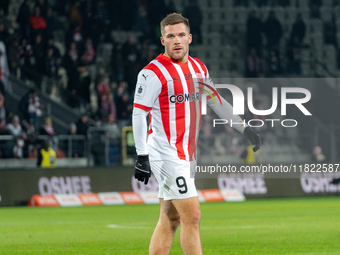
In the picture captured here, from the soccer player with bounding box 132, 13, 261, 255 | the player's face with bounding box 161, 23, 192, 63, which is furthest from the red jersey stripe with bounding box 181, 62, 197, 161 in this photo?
the player's face with bounding box 161, 23, 192, 63

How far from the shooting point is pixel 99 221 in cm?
1250

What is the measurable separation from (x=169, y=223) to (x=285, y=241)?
12.5ft

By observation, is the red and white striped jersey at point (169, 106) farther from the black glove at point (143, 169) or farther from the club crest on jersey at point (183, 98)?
the black glove at point (143, 169)

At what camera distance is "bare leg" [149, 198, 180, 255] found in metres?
5.45

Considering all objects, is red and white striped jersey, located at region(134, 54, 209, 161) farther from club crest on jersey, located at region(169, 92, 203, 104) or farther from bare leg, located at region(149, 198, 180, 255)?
bare leg, located at region(149, 198, 180, 255)

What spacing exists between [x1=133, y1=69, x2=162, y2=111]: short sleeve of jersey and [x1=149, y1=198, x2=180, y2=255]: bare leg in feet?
2.72

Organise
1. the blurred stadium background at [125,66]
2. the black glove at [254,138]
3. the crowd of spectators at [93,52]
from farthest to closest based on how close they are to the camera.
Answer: the crowd of spectators at [93,52] < the blurred stadium background at [125,66] < the black glove at [254,138]

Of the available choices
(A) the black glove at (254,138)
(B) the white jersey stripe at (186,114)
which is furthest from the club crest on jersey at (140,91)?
(A) the black glove at (254,138)

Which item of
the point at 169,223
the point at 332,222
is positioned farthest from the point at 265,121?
the point at 169,223

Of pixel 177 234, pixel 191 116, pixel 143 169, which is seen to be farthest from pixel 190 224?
pixel 177 234

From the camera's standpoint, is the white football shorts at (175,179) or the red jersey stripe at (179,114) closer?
the white football shorts at (175,179)

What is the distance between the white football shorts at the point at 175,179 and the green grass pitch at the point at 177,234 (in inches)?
105

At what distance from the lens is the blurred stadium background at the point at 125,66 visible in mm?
17703

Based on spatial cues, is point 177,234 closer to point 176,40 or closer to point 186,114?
point 186,114
